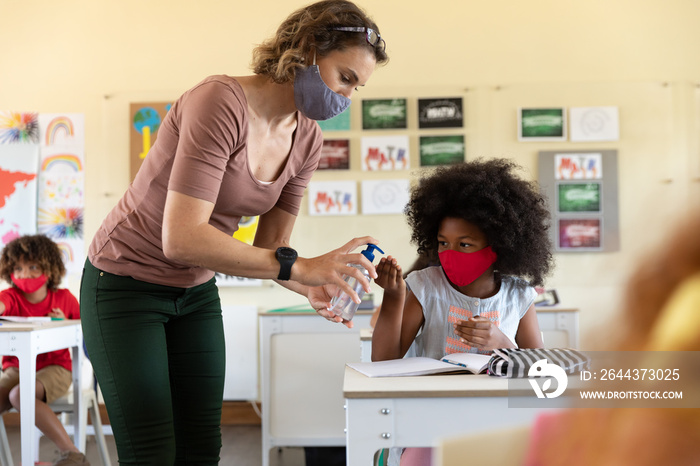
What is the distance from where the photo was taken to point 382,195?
411 centimetres

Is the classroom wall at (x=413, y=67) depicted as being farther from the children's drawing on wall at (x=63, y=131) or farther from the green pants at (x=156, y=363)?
the green pants at (x=156, y=363)

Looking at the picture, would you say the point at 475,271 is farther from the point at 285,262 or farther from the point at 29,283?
the point at 29,283

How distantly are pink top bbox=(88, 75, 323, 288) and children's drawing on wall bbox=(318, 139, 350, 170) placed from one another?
2751 millimetres

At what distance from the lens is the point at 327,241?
13.5 ft

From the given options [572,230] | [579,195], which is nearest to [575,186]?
[579,195]

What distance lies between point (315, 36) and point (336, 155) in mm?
2910

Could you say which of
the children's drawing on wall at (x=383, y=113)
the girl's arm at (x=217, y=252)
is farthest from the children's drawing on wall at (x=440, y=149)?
the girl's arm at (x=217, y=252)

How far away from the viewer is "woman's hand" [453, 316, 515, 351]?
1470mm

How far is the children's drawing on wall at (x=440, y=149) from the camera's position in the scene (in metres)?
→ 4.09

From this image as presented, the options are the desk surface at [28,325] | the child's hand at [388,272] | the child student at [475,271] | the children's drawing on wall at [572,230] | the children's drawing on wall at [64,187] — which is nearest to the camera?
the child's hand at [388,272]

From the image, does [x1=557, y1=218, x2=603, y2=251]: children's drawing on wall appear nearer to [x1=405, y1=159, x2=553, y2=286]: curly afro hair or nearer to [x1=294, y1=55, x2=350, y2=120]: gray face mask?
[x1=405, y1=159, x2=553, y2=286]: curly afro hair

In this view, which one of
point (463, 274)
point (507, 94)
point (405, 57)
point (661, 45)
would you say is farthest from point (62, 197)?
point (661, 45)

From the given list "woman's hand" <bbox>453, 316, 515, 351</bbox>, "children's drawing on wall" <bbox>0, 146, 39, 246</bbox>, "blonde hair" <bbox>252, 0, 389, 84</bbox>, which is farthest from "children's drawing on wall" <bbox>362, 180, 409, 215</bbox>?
"blonde hair" <bbox>252, 0, 389, 84</bbox>

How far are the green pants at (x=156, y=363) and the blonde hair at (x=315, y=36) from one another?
17.6 inches
